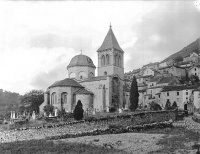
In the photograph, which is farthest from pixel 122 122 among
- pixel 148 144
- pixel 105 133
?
pixel 148 144

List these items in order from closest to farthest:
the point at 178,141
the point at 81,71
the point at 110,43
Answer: the point at 178,141 → the point at 110,43 → the point at 81,71

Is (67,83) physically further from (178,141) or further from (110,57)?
(178,141)

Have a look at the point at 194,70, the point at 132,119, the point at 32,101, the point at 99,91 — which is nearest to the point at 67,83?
the point at 99,91

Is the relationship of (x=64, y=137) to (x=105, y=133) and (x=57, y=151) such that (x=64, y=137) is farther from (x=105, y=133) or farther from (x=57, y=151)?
(x=57, y=151)

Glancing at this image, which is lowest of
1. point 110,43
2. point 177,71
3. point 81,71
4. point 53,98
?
point 53,98

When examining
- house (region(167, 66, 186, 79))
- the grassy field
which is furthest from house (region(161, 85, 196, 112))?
the grassy field

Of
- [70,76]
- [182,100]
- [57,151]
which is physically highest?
[70,76]

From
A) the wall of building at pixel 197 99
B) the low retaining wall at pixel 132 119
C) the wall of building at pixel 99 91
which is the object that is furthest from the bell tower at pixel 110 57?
the low retaining wall at pixel 132 119
